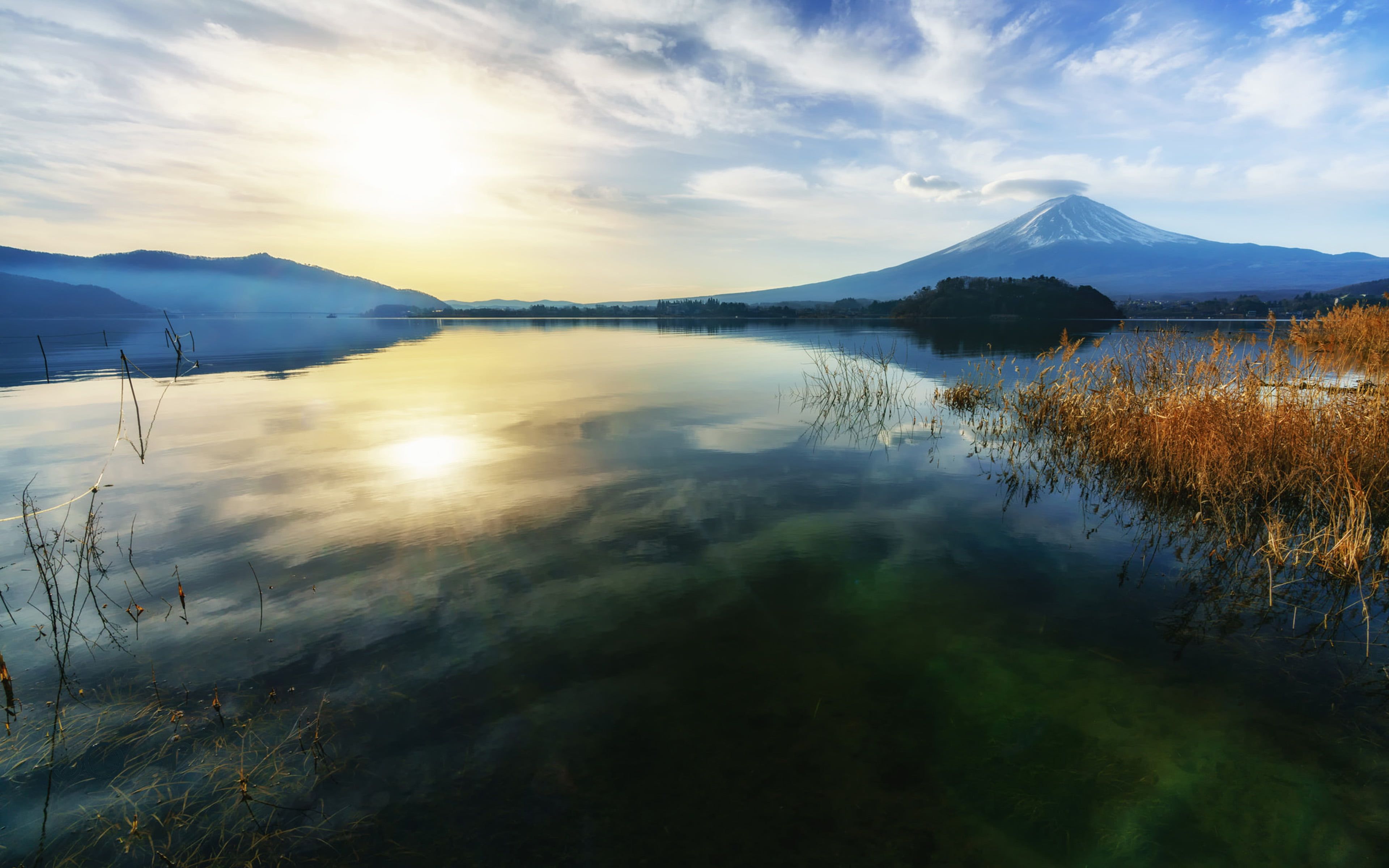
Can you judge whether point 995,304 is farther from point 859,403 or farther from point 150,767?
point 150,767

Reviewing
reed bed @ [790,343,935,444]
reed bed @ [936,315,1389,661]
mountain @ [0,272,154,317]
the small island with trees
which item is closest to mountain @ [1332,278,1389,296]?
the small island with trees

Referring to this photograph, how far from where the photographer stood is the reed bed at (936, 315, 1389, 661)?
23.6ft

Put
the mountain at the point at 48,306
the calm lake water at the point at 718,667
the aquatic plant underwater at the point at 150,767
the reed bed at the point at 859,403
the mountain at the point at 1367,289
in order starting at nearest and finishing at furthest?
the aquatic plant underwater at the point at 150,767 → the calm lake water at the point at 718,667 → the reed bed at the point at 859,403 → the mountain at the point at 48,306 → the mountain at the point at 1367,289

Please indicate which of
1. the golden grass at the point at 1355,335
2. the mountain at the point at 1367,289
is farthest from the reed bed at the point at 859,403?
the mountain at the point at 1367,289

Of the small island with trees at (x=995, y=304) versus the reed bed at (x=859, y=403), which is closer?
the reed bed at (x=859, y=403)

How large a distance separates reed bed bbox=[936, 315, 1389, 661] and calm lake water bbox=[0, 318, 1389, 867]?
729 mm

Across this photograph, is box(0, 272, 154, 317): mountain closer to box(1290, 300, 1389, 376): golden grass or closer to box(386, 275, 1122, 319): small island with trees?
box(386, 275, 1122, 319): small island with trees

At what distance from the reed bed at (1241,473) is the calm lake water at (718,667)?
28.7 inches

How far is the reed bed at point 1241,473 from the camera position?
23.6 feet

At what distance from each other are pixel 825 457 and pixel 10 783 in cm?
1318

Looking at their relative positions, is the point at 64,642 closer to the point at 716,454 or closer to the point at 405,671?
the point at 405,671

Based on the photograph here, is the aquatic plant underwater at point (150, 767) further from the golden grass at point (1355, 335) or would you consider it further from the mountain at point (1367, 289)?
the mountain at point (1367, 289)

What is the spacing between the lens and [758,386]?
2669 cm

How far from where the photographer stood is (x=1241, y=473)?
977 centimetres
